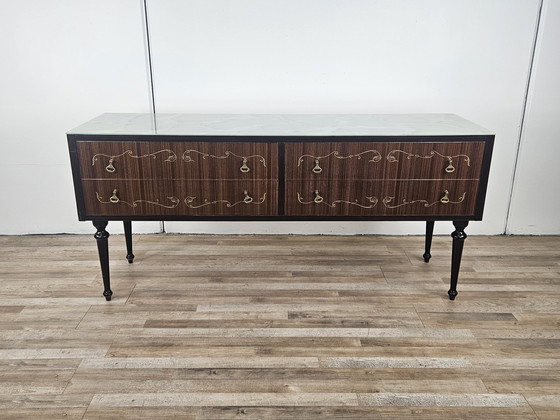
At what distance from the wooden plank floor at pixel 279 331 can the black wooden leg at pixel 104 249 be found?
0.07m

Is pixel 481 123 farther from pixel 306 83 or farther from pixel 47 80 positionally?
pixel 47 80

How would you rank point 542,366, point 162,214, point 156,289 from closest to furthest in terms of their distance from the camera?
1. point 542,366
2. point 162,214
3. point 156,289

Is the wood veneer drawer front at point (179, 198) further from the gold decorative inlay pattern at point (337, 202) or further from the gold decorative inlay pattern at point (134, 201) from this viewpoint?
the gold decorative inlay pattern at point (337, 202)

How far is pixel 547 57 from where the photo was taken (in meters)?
2.49

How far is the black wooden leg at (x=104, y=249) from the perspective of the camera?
199 centimetres

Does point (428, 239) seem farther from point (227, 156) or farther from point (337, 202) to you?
point (227, 156)

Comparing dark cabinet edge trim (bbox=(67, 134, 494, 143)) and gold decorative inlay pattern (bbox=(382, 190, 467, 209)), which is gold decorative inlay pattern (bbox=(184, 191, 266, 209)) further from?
gold decorative inlay pattern (bbox=(382, 190, 467, 209))

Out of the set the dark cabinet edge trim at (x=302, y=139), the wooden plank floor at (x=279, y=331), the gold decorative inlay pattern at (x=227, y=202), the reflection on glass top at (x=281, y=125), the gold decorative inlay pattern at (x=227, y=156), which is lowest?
the wooden plank floor at (x=279, y=331)

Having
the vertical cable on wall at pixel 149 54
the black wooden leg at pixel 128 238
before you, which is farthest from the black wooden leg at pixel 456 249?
the vertical cable on wall at pixel 149 54

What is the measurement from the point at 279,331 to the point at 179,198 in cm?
68

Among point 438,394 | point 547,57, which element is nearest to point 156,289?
point 438,394

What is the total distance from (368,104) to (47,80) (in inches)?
68.4

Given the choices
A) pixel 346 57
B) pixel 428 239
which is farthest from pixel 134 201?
pixel 428 239

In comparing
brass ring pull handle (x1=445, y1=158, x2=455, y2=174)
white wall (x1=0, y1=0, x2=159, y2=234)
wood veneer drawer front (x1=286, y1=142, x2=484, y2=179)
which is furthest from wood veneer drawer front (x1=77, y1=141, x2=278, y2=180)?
white wall (x1=0, y1=0, x2=159, y2=234)
